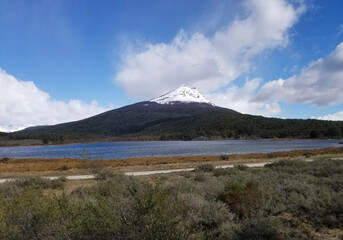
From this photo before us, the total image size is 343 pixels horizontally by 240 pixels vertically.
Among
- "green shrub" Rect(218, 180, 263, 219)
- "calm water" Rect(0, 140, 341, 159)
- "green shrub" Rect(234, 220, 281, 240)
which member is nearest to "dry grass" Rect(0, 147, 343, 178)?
"calm water" Rect(0, 140, 341, 159)

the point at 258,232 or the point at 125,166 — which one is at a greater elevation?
the point at 258,232

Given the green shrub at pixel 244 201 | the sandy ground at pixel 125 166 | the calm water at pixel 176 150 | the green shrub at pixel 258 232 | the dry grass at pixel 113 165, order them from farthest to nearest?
the calm water at pixel 176 150
the dry grass at pixel 113 165
the sandy ground at pixel 125 166
the green shrub at pixel 244 201
the green shrub at pixel 258 232

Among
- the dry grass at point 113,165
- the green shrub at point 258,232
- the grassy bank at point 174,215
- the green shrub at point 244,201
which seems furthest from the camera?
the dry grass at point 113,165

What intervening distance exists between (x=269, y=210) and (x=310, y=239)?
2130mm

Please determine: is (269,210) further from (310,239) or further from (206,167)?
(206,167)

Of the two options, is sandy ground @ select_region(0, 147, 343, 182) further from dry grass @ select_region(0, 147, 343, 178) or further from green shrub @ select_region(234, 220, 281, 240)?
green shrub @ select_region(234, 220, 281, 240)

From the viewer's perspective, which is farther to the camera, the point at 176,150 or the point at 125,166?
the point at 176,150

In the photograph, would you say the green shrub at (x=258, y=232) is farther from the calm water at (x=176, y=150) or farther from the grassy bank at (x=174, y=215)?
the calm water at (x=176, y=150)

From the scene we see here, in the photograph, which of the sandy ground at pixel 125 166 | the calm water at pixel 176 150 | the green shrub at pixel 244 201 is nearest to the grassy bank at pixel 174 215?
the green shrub at pixel 244 201

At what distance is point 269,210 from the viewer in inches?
311

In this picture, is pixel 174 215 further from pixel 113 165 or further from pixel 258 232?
pixel 113 165

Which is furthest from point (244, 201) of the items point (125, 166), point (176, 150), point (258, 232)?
point (176, 150)

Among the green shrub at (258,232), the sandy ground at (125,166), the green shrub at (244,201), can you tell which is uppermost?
the green shrub at (244,201)

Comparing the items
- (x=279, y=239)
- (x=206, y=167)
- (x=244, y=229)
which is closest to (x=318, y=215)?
(x=279, y=239)
